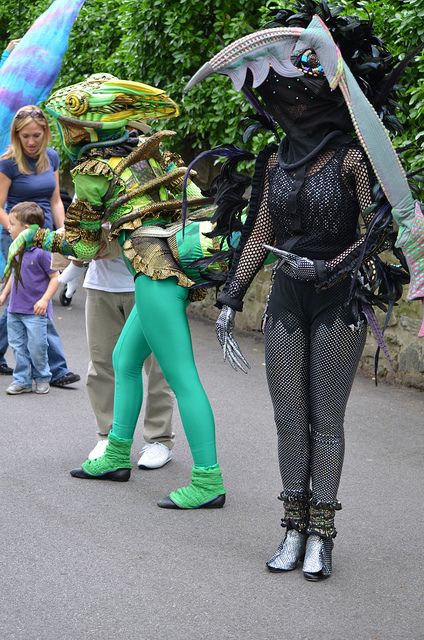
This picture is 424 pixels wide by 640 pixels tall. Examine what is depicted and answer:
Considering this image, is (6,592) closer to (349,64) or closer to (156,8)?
(349,64)

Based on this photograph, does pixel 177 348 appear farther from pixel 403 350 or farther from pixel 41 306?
pixel 403 350

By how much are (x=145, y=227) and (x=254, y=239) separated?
949 mm

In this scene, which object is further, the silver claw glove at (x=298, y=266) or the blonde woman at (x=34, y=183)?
the blonde woman at (x=34, y=183)

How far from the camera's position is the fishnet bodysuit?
13.2 feet

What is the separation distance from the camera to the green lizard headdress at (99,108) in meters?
5.16

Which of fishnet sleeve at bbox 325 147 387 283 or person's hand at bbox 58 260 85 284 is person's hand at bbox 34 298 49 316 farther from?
fishnet sleeve at bbox 325 147 387 283

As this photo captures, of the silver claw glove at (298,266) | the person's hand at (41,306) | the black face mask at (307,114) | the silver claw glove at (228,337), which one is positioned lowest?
the person's hand at (41,306)

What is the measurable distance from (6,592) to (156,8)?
675 cm

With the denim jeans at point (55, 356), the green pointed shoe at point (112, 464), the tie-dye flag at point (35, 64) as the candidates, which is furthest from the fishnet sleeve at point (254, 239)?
the tie-dye flag at point (35, 64)

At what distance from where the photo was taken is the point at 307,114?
407 centimetres

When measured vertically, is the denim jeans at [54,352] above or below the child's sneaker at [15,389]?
above

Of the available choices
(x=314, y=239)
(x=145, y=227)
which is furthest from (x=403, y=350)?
(x=314, y=239)

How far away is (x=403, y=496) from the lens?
5414 millimetres

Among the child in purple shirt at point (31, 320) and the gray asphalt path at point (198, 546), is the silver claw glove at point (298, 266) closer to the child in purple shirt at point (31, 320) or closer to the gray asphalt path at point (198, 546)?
the gray asphalt path at point (198, 546)
